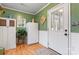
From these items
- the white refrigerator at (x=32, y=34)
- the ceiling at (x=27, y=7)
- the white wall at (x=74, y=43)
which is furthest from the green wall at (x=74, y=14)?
the white refrigerator at (x=32, y=34)

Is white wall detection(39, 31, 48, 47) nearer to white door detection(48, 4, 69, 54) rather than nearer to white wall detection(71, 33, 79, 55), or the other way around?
white door detection(48, 4, 69, 54)

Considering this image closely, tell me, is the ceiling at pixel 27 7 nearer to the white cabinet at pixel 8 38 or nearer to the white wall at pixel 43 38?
the white cabinet at pixel 8 38

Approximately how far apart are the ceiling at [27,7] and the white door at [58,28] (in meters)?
0.21

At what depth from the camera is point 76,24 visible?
1.27 meters

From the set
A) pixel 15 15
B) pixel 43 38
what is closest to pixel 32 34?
pixel 43 38

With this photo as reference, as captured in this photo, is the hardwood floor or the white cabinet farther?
the white cabinet

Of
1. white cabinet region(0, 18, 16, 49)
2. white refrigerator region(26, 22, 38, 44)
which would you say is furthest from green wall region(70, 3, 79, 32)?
white cabinet region(0, 18, 16, 49)

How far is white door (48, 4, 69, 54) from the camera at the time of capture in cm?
135

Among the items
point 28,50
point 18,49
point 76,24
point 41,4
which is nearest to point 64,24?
point 76,24

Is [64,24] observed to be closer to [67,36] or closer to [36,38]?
[67,36]

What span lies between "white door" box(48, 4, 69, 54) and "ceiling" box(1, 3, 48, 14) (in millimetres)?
206

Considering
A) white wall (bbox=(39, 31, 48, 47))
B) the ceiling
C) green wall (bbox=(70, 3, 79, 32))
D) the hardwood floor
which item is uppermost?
the ceiling

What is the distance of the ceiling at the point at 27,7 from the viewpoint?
3.99 ft

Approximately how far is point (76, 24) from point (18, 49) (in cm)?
93
